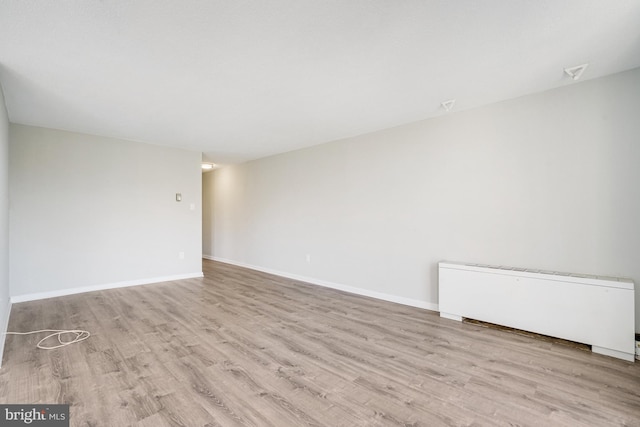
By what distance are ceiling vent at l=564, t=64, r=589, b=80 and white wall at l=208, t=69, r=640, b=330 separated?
0.81ft

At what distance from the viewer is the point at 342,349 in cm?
253

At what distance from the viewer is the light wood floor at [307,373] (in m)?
1.69

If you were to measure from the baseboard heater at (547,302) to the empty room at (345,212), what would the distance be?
18mm

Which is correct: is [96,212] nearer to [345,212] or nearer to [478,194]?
[345,212]

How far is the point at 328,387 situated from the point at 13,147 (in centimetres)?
505

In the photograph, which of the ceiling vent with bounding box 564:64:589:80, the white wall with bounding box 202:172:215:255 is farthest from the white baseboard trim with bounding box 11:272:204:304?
the ceiling vent with bounding box 564:64:589:80

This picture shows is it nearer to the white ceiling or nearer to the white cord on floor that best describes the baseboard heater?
the white ceiling

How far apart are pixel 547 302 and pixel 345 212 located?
2.71 meters

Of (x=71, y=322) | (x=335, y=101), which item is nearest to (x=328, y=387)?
(x=335, y=101)

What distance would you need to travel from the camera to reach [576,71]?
2496mm

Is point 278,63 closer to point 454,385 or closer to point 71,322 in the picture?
point 454,385

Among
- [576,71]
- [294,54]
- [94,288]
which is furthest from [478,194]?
[94,288]

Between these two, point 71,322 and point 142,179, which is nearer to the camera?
point 71,322

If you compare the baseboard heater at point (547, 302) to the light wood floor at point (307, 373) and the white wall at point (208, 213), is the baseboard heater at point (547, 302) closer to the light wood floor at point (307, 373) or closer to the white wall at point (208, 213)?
the light wood floor at point (307, 373)
